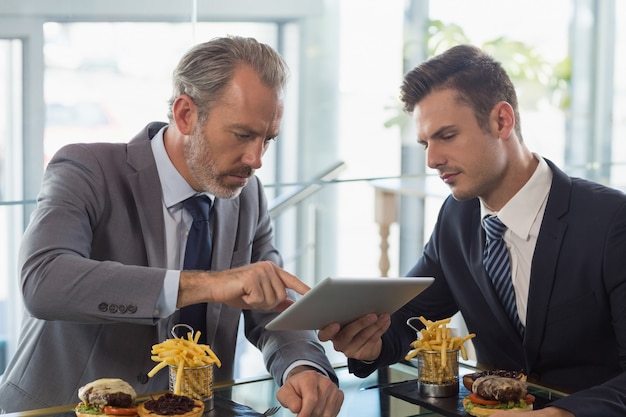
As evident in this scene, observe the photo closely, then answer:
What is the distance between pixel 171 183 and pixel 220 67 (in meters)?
0.30

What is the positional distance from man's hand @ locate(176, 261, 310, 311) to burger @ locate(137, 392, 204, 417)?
0.82 ft

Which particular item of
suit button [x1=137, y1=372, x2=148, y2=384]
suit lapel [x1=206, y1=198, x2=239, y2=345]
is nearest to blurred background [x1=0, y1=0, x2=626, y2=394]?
suit lapel [x1=206, y1=198, x2=239, y2=345]

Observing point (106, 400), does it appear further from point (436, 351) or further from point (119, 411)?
point (436, 351)

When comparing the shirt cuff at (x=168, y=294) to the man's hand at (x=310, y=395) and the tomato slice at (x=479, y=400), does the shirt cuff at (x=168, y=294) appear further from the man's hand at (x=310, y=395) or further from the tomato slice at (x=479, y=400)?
the tomato slice at (x=479, y=400)

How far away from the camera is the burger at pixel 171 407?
176 centimetres

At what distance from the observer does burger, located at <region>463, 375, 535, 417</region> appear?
188 centimetres

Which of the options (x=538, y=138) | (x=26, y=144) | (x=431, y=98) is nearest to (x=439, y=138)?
(x=431, y=98)

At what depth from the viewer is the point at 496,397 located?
1.88 m

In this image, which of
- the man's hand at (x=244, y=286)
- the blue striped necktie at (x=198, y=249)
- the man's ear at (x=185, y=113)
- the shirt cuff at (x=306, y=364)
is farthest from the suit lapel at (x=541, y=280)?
the man's ear at (x=185, y=113)

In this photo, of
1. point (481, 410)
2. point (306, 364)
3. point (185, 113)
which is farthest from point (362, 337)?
point (185, 113)

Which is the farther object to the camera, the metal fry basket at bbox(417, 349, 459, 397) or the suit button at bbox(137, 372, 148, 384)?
the suit button at bbox(137, 372, 148, 384)

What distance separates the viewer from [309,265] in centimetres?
445

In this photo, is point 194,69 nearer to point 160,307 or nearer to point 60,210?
point 60,210

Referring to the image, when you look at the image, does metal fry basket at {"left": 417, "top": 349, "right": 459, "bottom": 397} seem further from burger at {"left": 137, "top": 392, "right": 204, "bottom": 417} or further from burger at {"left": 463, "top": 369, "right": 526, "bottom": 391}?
burger at {"left": 137, "top": 392, "right": 204, "bottom": 417}
